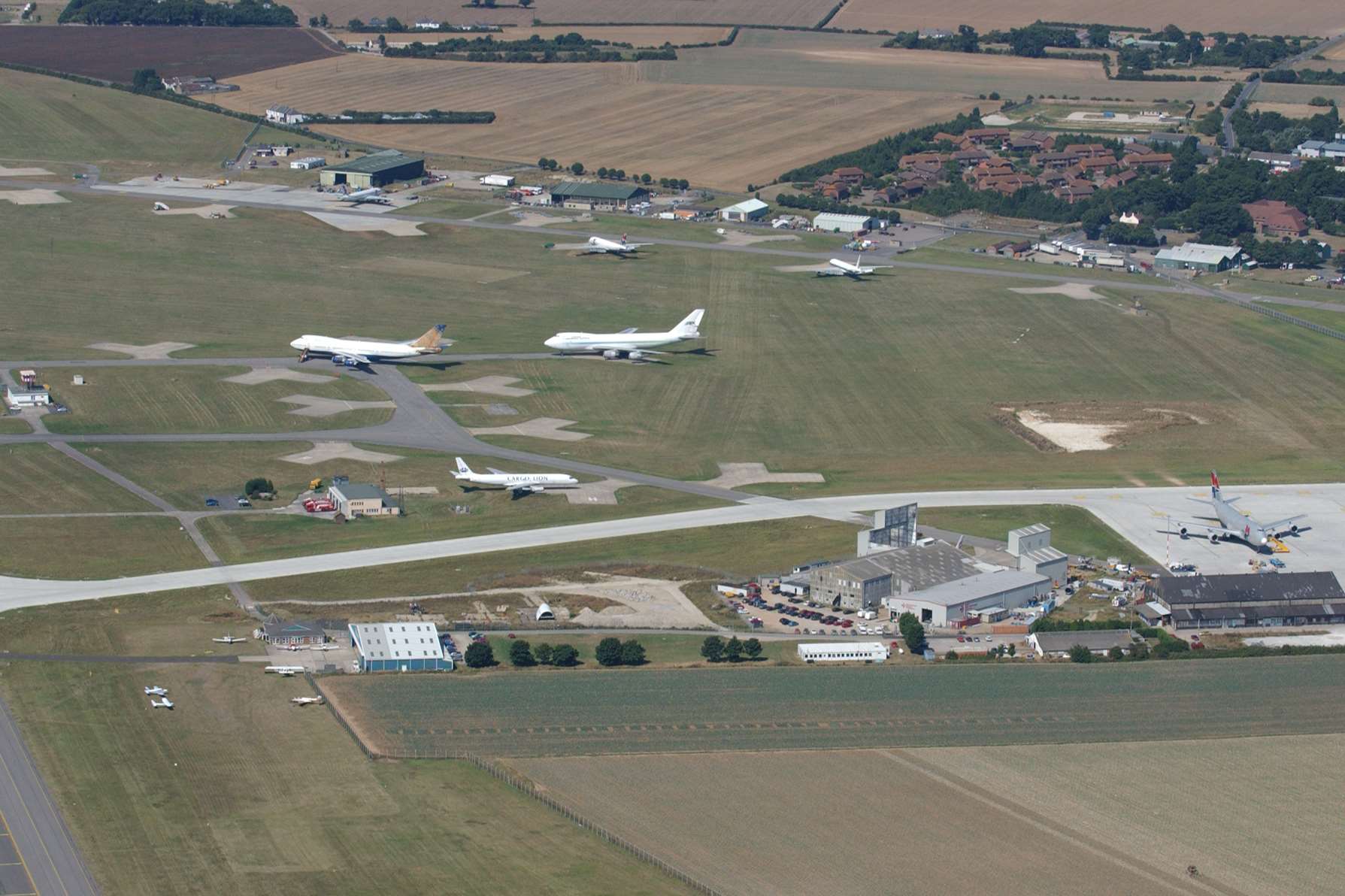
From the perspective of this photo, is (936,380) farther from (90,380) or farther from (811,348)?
(90,380)

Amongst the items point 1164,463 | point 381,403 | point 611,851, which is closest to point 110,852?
point 611,851

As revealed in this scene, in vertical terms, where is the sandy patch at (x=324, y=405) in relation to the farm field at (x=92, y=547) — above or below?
above

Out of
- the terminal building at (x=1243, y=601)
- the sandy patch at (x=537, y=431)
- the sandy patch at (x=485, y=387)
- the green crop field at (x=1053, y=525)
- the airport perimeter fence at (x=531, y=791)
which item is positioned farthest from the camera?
the sandy patch at (x=485, y=387)

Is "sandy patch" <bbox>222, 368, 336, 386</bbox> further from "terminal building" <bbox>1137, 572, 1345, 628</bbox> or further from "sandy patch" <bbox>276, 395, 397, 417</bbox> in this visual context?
"terminal building" <bbox>1137, 572, 1345, 628</bbox>

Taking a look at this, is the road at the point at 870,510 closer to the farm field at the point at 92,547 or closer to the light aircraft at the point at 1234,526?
the light aircraft at the point at 1234,526

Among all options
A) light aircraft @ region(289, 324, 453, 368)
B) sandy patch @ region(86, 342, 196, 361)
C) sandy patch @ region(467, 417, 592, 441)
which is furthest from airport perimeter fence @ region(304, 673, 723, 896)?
sandy patch @ region(86, 342, 196, 361)

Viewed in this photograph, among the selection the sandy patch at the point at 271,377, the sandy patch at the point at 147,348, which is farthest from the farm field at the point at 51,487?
the sandy patch at the point at 147,348
